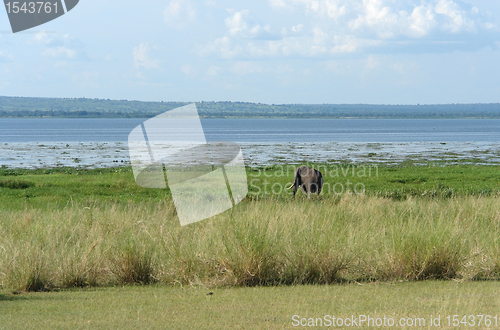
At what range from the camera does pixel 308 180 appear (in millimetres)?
19828

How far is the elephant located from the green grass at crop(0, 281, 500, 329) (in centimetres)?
1096

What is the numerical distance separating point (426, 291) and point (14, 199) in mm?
18623

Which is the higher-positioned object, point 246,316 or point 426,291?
point 246,316

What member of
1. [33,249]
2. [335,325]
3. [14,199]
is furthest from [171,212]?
[14,199]

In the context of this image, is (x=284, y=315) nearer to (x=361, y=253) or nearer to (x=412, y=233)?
(x=361, y=253)

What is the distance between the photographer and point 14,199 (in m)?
21.9

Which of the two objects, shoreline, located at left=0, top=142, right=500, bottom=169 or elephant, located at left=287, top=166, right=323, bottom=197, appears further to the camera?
shoreline, located at left=0, top=142, right=500, bottom=169

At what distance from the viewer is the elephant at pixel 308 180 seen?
19.8 meters

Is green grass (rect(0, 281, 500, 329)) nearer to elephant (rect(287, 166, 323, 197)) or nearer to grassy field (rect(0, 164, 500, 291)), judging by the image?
grassy field (rect(0, 164, 500, 291))

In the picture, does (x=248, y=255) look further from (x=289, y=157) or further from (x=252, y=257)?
(x=289, y=157)

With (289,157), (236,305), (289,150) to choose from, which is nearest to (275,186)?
(236,305)

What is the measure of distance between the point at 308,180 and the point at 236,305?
12.7 metres

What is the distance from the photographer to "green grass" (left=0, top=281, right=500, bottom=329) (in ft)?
21.5

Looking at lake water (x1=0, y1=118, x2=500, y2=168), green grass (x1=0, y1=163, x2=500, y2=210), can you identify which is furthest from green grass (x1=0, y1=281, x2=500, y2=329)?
green grass (x1=0, y1=163, x2=500, y2=210)
